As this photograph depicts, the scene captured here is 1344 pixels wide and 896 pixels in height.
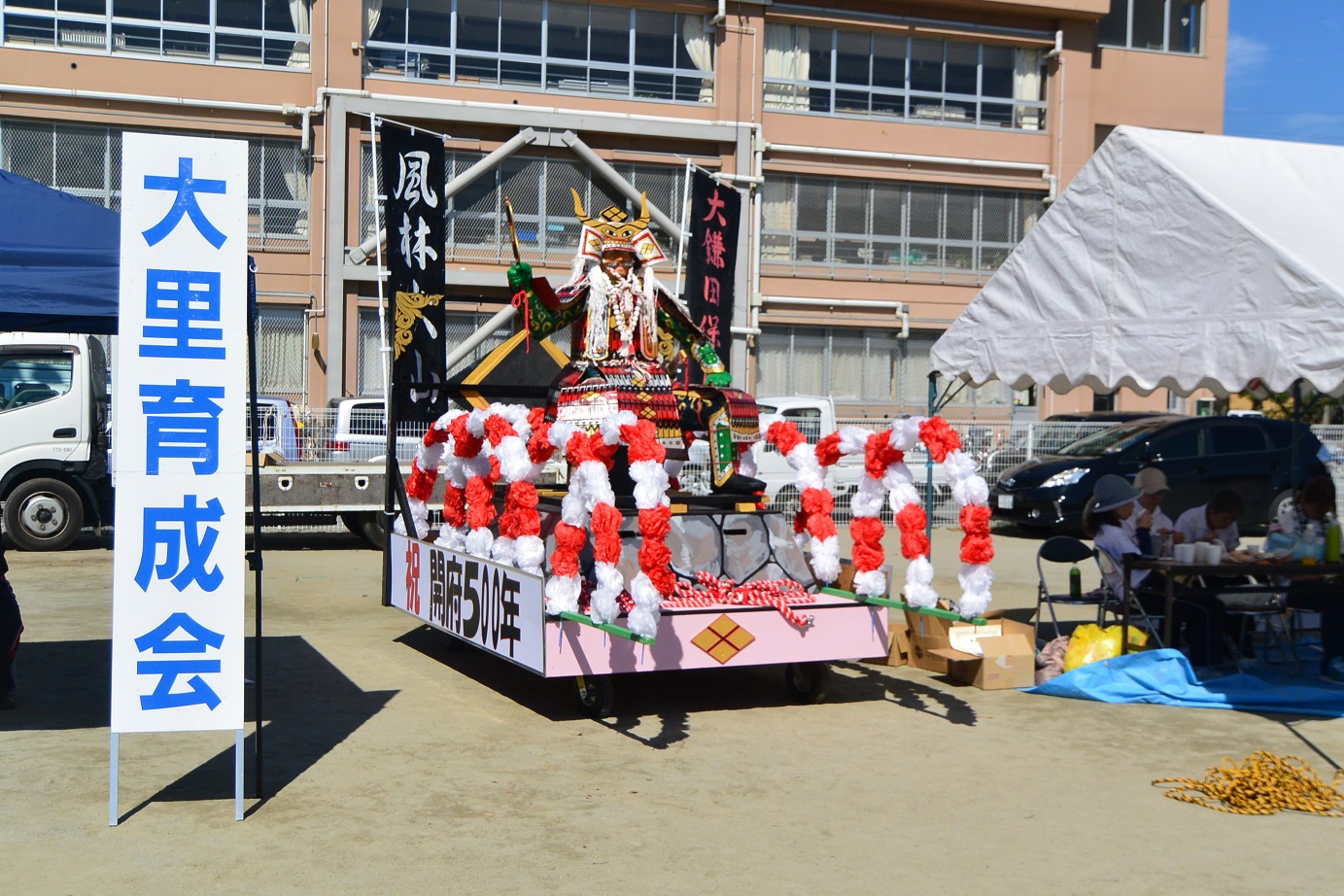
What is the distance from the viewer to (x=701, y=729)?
713cm

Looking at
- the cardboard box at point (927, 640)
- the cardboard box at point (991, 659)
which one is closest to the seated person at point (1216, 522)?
the cardboard box at point (991, 659)

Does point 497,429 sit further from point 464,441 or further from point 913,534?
point 913,534

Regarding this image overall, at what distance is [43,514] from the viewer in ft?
46.2

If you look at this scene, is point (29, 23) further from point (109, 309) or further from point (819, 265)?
point (109, 309)

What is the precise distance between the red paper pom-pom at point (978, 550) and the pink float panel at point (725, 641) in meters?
0.72

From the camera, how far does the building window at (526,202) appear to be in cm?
2305

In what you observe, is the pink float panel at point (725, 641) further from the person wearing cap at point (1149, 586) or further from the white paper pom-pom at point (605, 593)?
the person wearing cap at point (1149, 586)

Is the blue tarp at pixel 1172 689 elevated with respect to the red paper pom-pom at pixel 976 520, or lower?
lower

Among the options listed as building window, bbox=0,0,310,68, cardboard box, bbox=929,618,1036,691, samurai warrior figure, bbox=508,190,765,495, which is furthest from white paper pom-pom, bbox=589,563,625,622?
building window, bbox=0,0,310,68

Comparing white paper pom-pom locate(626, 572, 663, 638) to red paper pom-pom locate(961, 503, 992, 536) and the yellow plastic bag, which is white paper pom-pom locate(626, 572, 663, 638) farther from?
the yellow plastic bag

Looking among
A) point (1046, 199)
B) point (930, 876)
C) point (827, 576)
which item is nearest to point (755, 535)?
point (827, 576)

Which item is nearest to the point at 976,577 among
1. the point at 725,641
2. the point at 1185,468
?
the point at 725,641

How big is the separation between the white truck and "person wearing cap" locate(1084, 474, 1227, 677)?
7.81 metres

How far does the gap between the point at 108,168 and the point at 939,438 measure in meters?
18.4
